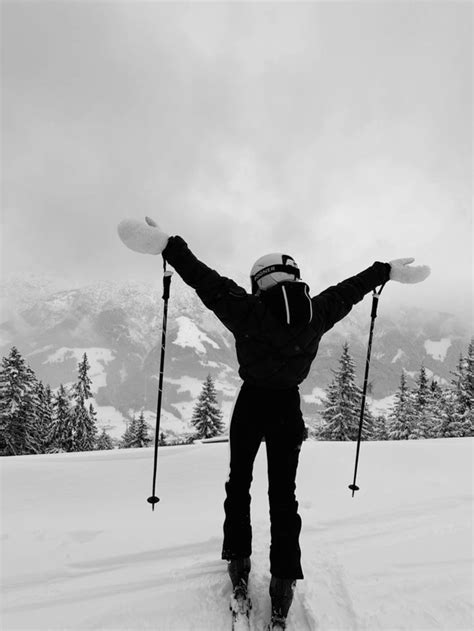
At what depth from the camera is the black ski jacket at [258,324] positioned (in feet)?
9.96

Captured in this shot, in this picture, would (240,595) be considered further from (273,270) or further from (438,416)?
(438,416)

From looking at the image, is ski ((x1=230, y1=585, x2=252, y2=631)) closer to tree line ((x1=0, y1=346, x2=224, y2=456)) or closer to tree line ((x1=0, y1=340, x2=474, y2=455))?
tree line ((x1=0, y1=346, x2=224, y2=456))

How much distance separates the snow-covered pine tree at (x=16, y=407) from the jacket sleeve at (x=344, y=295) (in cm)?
3314

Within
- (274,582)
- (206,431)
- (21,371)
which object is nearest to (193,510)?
(274,582)

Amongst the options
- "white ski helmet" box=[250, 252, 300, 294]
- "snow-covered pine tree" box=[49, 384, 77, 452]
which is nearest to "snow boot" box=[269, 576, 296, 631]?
"white ski helmet" box=[250, 252, 300, 294]

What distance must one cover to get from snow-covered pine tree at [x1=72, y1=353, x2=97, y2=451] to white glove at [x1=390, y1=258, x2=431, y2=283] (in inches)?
1483

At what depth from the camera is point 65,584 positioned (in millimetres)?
3363

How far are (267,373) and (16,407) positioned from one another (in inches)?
1304

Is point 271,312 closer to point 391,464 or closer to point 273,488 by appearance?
point 273,488

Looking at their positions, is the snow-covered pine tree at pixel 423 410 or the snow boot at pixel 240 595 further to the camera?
the snow-covered pine tree at pixel 423 410

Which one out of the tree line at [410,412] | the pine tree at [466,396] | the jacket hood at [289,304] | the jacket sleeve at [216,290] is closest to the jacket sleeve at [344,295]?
the jacket hood at [289,304]

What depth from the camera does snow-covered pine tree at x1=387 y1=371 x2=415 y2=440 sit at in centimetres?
3856


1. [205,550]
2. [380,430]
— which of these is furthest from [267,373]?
[380,430]

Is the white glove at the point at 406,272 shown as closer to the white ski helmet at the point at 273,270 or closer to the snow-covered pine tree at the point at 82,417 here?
the white ski helmet at the point at 273,270
